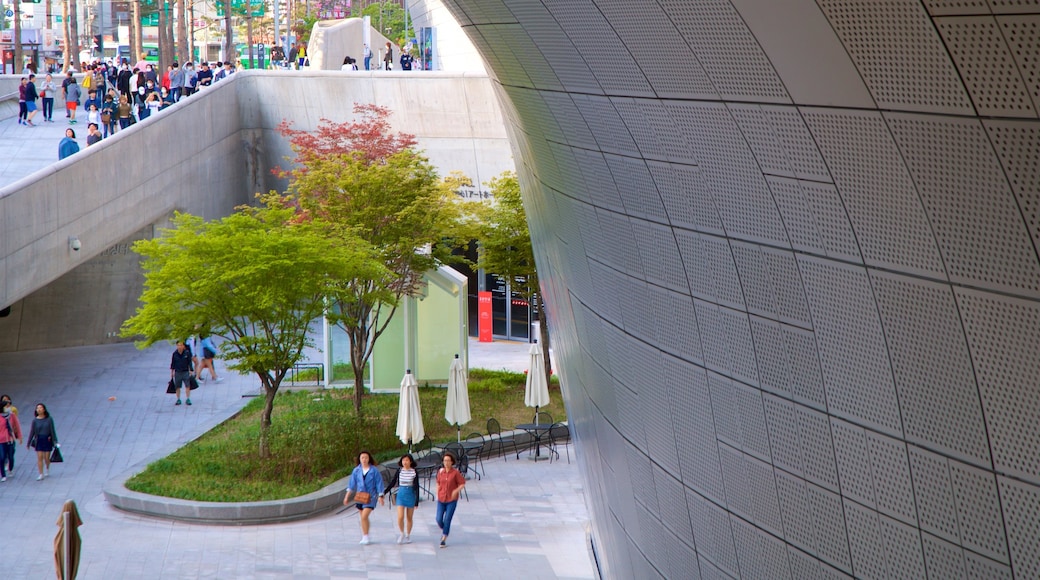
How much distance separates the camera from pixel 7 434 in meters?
19.6

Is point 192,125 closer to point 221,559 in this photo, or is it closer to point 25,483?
point 25,483

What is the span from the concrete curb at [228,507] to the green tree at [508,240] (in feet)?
33.6

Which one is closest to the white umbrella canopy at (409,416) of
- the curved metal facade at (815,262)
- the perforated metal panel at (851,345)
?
the curved metal facade at (815,262)

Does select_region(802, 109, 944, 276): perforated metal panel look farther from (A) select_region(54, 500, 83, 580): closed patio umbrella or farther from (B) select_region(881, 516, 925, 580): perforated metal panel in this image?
(A) select_region(54, 500, 83, 580): closed patio umbrella

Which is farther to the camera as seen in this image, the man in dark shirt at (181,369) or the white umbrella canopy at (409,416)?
the man in dark shirt at (181,369)

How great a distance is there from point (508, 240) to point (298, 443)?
9138 mm

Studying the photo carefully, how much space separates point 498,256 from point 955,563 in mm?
23558

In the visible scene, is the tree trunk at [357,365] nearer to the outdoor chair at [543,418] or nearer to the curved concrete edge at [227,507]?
the outdoor chair at [543,418]

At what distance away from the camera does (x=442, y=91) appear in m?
Answer: 34.1

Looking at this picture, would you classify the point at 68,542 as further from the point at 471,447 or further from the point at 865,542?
the point at 865,542

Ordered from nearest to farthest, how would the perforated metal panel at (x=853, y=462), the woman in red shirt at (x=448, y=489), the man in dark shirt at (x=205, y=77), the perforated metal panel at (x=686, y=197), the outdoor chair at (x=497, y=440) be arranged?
the perforated metal panel at (x=853, y=462) → the perforated metal panel at (x=686, y=197) → the woman in red shirt at (x=448, y=489) → the outdoor chair at (x=497, y=440) → the man in dark shirt at (x=205, y=77)

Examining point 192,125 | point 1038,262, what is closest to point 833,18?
point 1038,262

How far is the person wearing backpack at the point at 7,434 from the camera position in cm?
1955

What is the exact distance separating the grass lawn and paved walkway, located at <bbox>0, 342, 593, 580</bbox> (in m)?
0.93
